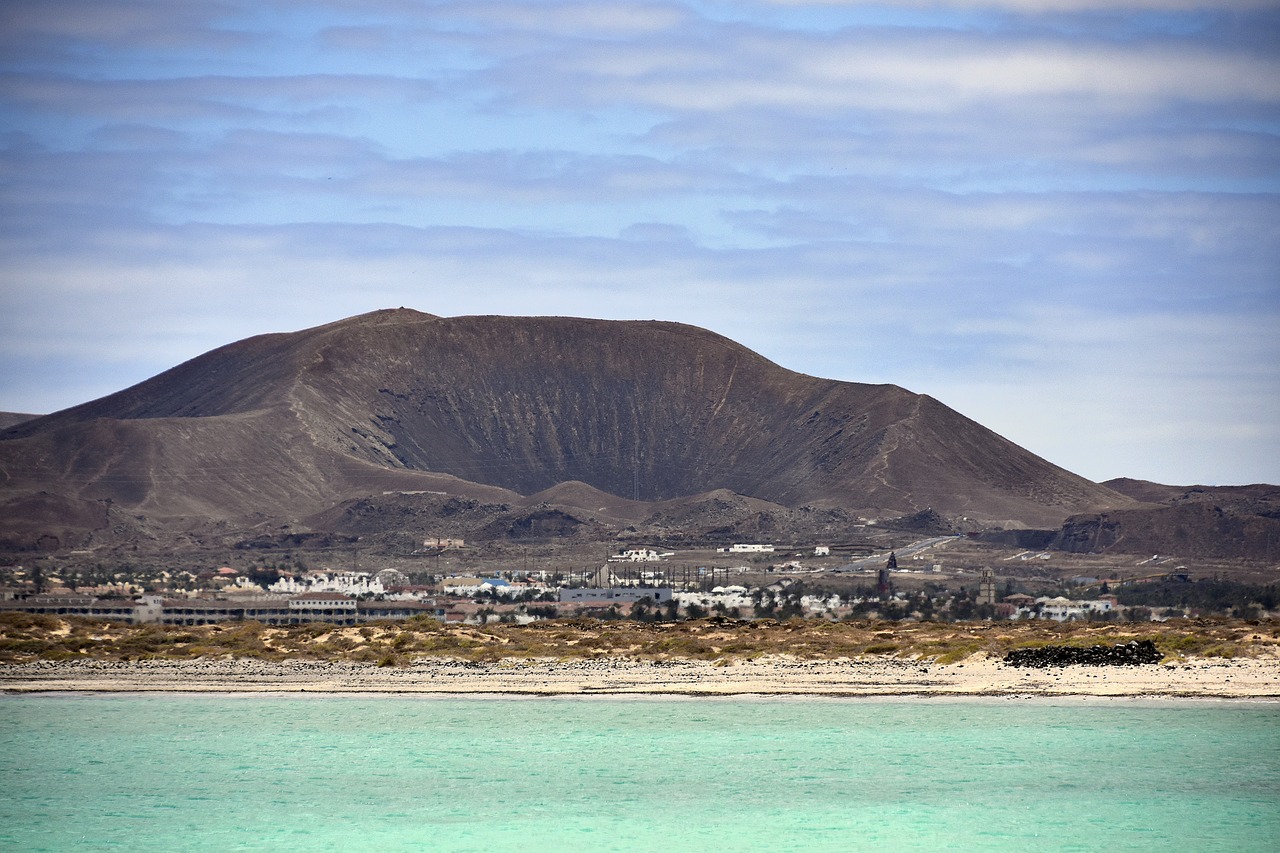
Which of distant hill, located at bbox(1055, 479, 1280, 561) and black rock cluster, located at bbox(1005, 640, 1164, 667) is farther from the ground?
distant hill, located at bbox(1055, 479, 1280, 561)

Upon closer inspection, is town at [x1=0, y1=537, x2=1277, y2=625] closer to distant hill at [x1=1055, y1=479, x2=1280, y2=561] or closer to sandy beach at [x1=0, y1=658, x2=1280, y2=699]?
distant hill at [x1=1055, y1=479, x2=1280, y2=561]

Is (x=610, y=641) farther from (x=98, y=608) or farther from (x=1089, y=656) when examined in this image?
(x=98, y=608)

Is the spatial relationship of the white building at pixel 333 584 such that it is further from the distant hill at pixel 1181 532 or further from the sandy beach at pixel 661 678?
the distant hill at pixel 1181 532

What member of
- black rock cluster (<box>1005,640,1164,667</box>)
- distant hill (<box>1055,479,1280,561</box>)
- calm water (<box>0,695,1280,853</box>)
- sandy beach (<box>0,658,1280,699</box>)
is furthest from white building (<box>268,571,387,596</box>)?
distant hill (<box>1055,479,1280,561</box>)

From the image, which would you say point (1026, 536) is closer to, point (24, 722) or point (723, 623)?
point (723, 623)

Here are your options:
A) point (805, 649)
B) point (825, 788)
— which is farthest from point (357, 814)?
point (805, 649)

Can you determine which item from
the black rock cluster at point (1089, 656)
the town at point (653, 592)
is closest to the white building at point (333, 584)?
the town at point (653, 592)
